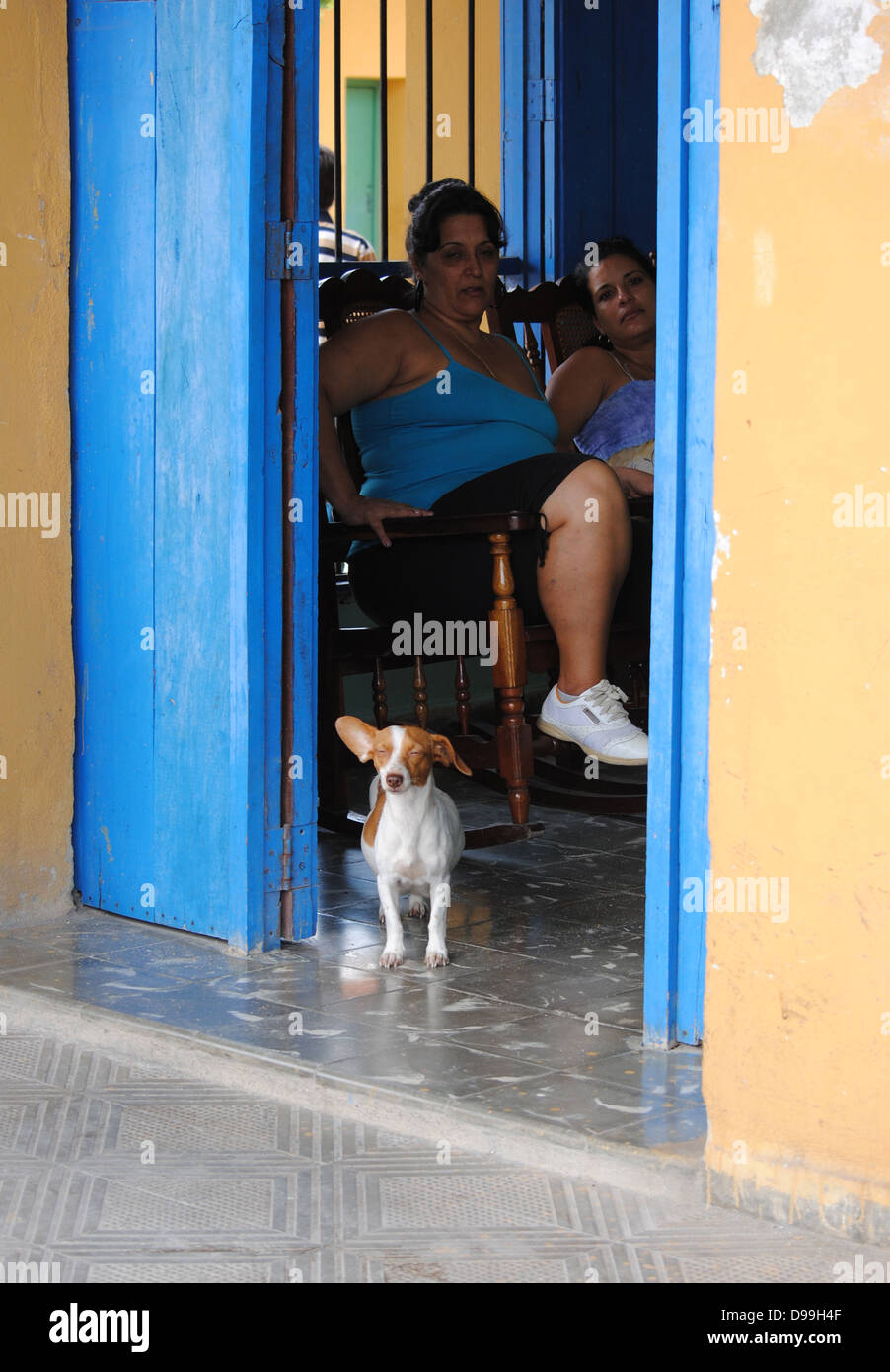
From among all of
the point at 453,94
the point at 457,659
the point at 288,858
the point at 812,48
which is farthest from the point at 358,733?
the point at 453,94

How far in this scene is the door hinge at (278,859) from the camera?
331 centimetres

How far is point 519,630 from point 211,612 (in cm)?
108

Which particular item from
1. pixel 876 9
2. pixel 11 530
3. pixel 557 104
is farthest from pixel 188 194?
pixel 557 104

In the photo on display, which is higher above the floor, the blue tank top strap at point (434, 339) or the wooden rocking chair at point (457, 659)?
the blue tank top strap at point (434, 339)

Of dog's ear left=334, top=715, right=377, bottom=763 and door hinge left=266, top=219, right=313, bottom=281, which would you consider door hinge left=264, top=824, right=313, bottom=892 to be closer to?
dog's ear left=334, top=715, right=377, bottom=763

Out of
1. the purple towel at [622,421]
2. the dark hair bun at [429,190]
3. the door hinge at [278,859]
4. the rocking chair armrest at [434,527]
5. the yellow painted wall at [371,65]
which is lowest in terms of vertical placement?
the door hinge at [278,859]

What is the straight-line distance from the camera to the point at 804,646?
206cm

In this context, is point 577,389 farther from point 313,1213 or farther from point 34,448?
point 313,1213

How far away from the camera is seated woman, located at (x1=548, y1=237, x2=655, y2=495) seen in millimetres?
4906

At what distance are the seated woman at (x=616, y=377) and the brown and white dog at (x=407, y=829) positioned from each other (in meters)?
1.83

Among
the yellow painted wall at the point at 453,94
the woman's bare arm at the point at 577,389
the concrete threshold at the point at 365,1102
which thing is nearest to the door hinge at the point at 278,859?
the concrete threshold at the point at 365,1102

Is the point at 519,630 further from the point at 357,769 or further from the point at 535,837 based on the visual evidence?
the point at 357,769

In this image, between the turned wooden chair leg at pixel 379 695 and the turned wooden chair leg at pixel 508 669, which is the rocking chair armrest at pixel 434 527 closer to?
the turned wooden chair leg at pixel 508 669

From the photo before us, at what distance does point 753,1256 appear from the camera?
2.05 m
